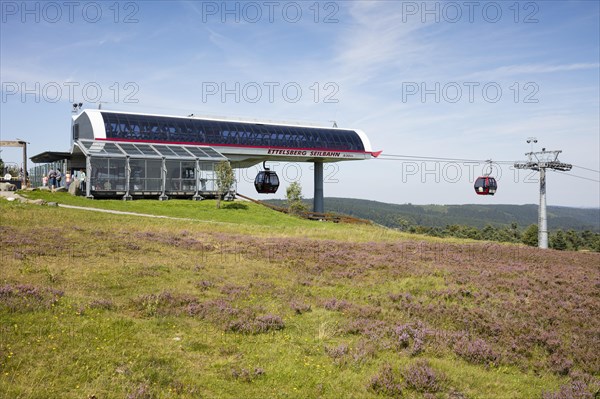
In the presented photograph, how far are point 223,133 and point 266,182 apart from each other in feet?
46.1

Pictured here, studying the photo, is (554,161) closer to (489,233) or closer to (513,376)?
(513,376)

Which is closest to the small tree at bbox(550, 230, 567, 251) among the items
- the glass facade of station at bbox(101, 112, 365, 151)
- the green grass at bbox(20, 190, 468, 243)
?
the glass facade of station at bbox(101, 112, 365, 151)

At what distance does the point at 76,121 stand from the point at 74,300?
60467 millimetres

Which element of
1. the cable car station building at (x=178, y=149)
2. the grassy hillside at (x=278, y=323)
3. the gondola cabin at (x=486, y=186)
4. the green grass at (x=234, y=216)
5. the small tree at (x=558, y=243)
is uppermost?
the cable car station building at (x=178, y=149)

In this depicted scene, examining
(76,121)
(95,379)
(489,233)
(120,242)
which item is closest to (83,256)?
(120,242)

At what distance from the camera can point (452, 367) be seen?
11.7 meters

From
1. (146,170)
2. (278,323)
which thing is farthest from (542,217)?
(278,323)

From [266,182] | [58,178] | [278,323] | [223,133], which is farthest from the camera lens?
[223,133]

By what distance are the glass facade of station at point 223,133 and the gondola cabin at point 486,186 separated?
3094 centimetres

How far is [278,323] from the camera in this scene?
45.1 feet

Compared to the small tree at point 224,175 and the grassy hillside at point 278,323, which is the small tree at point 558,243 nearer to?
the small tree at point 224,175

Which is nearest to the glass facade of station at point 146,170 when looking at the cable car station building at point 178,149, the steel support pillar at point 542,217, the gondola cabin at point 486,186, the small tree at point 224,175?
the cable car station building at point 178,149

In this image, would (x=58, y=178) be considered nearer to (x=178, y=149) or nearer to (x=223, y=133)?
(x=178, y=149)

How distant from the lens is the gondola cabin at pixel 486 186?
5384 cm
